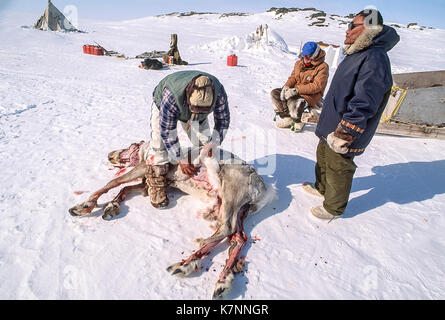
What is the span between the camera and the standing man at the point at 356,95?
2.12m

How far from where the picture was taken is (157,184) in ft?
9.41

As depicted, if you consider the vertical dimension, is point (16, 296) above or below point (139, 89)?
below

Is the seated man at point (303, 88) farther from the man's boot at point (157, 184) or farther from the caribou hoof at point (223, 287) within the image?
the caribou hoof at point (223, 287)

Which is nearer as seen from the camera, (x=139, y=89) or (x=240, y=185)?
(x=240, y=185)

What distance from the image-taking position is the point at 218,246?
99.0 inches

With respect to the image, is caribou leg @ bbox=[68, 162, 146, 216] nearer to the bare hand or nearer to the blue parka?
the bare hand

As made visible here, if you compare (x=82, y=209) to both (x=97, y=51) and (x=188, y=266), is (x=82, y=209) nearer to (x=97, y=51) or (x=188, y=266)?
(x=188, y=266)

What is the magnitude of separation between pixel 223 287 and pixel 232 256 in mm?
313

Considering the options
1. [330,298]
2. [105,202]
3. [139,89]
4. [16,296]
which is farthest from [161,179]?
[139,89]

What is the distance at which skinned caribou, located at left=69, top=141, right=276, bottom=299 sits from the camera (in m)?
2.49

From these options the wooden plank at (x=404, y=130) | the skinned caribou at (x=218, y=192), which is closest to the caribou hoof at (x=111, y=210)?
the skinned caribou at (x=218, y=192)

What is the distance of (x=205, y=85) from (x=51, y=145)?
3.04 meters

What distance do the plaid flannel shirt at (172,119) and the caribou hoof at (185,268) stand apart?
3.56 ft
